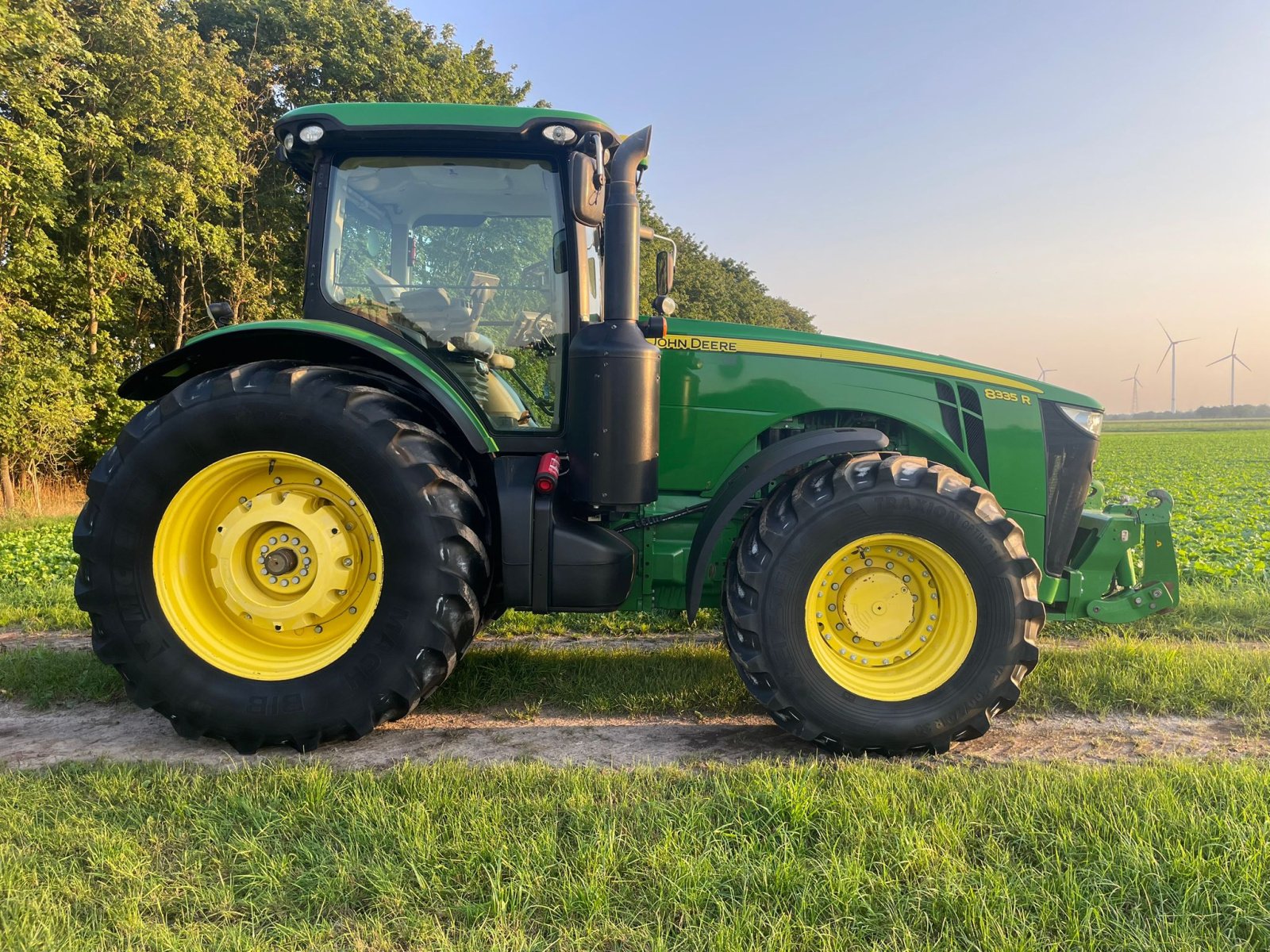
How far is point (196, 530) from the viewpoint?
2996 mm

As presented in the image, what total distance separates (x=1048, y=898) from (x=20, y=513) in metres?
15.0

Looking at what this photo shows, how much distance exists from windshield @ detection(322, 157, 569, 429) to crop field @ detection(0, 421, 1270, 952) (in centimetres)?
153

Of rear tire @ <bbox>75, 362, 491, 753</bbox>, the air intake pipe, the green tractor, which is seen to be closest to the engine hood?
the green tractor

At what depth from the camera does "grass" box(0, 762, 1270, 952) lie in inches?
68.9

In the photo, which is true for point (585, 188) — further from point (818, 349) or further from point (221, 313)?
point (221, 313)

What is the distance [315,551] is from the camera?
9.59 ft

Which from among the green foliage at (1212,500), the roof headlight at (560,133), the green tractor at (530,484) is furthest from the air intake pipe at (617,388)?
the green foliage at (1212,500)

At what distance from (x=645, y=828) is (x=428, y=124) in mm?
2890

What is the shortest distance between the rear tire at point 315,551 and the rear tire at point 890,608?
46.7 inches

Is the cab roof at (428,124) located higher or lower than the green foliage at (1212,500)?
higher

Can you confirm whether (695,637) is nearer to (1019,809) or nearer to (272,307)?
(1019,809)

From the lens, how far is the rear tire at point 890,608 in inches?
110

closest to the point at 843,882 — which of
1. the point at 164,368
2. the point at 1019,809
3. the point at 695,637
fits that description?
the point at 1019,809

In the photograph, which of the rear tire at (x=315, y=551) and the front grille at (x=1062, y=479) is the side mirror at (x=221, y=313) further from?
the front grille at (x=1062, y=479)
